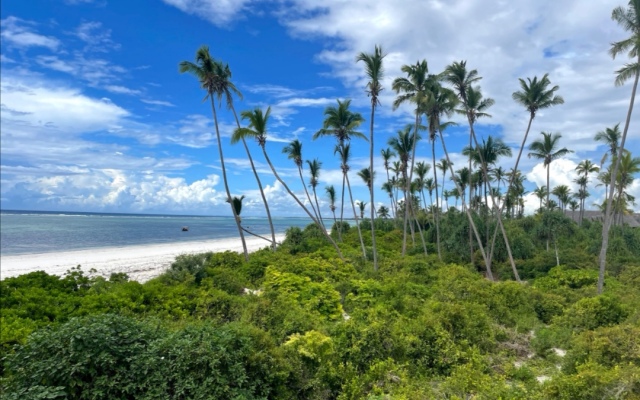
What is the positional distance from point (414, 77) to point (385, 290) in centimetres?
1204

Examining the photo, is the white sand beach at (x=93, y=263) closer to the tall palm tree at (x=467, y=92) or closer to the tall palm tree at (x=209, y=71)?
the tall palm tree at (x=209, y=71)

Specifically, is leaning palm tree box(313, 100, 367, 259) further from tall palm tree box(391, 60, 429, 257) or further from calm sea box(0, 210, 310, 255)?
calm sea box(0, 210, 310, 255)

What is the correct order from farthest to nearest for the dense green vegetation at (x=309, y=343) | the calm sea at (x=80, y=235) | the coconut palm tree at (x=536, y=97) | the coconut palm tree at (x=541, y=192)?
the coconut palm tree at (x=541, y=192)
the calm sea at (x=80, y=235)
the coconut palm tree at (x=536, y=97)
the dense green vegetation at (x=309, y=343)

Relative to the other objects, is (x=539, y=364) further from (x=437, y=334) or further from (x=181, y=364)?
(x=181, y=364)

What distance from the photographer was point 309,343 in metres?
6.11

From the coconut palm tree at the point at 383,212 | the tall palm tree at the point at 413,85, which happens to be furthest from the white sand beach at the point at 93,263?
the coconut palm tree at the point at 383,212

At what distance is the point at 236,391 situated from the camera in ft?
15.9

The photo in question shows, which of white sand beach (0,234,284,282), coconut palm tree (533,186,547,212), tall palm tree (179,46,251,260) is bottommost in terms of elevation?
white sand beach (0,234,284,282)

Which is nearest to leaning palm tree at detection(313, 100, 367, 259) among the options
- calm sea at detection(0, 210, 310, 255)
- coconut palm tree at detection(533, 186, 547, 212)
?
calm sea at detection(0, 210, 310, 255)

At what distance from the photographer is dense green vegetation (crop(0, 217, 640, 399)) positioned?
476 centimetres

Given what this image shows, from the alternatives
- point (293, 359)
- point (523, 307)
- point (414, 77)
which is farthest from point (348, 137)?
point (293, 359)

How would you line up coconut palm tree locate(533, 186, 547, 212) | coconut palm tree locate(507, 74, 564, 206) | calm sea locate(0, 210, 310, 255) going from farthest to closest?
coconut palm tree locate(533, 186, 547, 212)
calm sea locate(0, 210, 310, 255)
coconut palm tree locate(507, 74, 564, 206)

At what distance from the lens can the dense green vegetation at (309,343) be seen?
15.6 ft

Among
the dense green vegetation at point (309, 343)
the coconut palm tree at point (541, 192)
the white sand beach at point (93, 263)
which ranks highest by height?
the coconut palm tree at point (541, 192)
